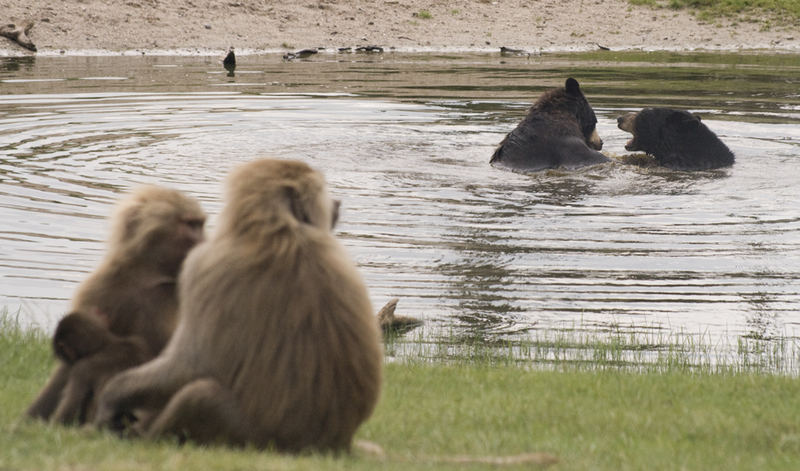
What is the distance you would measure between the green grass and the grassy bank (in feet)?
145

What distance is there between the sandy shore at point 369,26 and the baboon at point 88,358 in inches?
1290

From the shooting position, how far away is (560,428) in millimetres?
6887

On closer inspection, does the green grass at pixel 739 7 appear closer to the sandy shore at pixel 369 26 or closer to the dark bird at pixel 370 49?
the sandy shore at pixel 369 26

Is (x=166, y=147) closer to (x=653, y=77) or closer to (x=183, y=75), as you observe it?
(x=183, y=75)

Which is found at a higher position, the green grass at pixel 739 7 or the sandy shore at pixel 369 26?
the green grass at pixel 739 7

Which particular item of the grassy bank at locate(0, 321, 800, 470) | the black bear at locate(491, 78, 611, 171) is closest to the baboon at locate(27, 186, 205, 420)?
the grassy bank at locate(0, 321, 800, 470)

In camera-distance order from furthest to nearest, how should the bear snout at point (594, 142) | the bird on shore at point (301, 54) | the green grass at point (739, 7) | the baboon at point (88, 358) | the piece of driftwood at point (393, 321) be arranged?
the green grass at point (739, 7) → the bird on shore at point (301, 54) → the bear snout at point (594, 142) → the piece of driftwood at point (393, 321) → the baboon at point (88, 358)

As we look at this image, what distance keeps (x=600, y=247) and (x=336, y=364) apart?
26.4ft

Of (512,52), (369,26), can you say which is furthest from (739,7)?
(369,26)

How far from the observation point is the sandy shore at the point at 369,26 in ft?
125

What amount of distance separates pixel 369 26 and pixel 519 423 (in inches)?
1545

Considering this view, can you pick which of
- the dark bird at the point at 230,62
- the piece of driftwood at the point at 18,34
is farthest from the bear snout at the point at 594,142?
the piece of driftwood at the point at 18,34

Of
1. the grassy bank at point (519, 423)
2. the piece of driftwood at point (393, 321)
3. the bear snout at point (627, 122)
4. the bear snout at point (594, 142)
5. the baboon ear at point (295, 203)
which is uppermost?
the baboon ear at point (295, 203)

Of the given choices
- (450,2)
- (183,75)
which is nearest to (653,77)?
(183,75)
